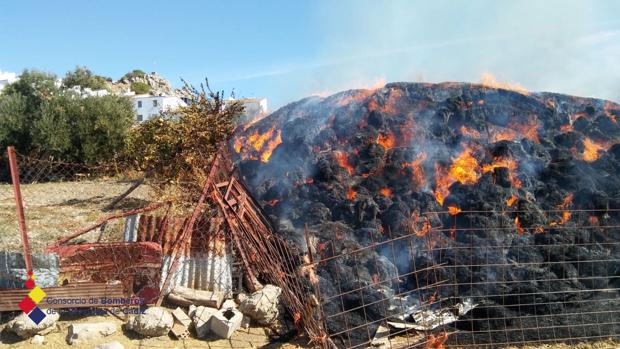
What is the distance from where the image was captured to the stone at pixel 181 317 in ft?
20.7

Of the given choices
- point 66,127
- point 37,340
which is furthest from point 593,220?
point 66,127

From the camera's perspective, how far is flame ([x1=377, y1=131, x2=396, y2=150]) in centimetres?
1139

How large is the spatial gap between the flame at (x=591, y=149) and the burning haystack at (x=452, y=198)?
0.05 m

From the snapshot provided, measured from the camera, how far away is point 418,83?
13.6m

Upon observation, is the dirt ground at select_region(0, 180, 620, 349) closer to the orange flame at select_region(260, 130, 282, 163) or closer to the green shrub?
the orange flame at select_region(260, 130, 282, 163)

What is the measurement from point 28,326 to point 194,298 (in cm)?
193

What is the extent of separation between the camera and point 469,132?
38.4 ft

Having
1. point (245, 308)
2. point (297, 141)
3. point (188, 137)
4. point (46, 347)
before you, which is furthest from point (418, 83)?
point (46, 347)

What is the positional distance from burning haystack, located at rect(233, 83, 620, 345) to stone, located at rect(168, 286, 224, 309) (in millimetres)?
1341

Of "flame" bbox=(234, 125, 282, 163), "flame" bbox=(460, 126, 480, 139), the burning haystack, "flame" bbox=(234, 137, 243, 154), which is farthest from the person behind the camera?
"flame" bbox=(234, 137, 243, 154)

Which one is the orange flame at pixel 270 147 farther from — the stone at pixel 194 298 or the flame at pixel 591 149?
the flame at pixel 591 149

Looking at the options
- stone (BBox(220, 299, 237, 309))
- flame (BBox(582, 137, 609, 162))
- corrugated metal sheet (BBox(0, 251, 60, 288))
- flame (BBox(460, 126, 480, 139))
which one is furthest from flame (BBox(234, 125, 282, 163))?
flame (BBox(582, 137, 609, 162))

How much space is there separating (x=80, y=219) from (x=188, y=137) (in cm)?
308

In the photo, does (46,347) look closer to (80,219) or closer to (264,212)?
(264,212)
